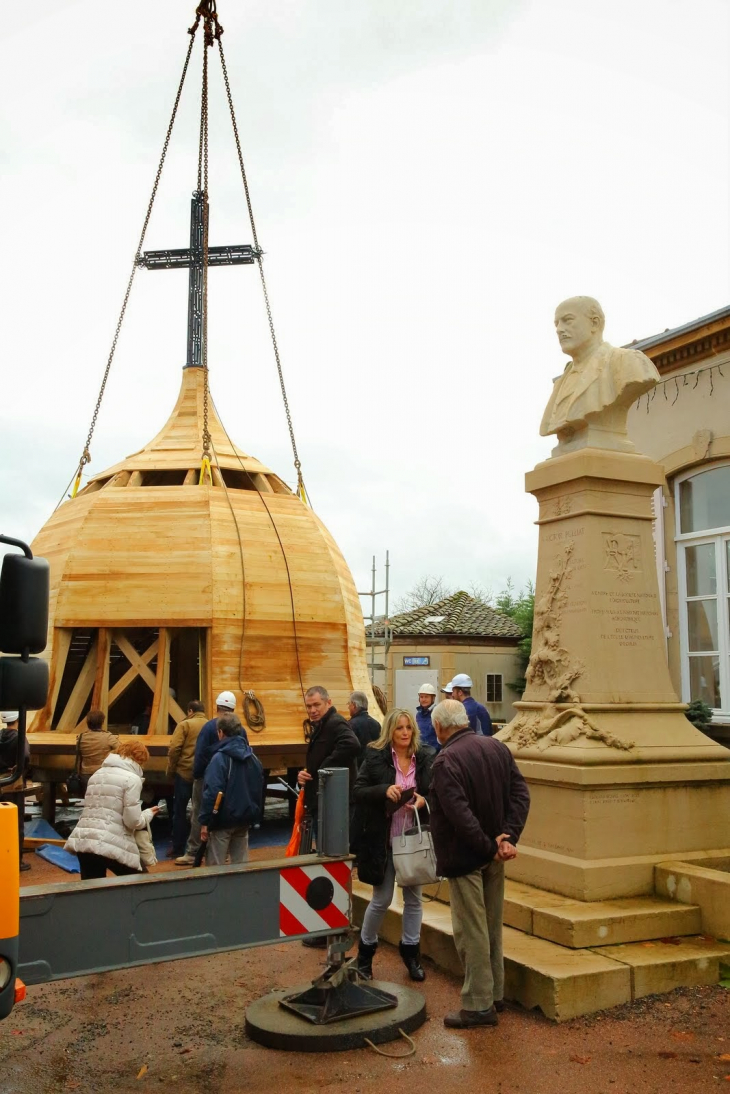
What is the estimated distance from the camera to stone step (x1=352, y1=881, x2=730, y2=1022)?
18.4ft

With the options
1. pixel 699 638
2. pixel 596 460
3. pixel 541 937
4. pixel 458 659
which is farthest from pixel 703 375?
pixel 458 659

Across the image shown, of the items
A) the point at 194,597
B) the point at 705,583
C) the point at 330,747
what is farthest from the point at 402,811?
the point at 194,597

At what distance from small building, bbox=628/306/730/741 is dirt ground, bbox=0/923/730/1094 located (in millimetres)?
6952

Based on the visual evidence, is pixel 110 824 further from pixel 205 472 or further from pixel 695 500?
pixel 205 472

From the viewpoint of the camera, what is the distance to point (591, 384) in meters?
8.14

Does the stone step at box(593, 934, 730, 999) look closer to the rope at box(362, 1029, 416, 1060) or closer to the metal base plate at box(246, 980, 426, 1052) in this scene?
the metal base plate at box(246, 980, 426, 1052)

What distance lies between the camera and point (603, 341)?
8.47m

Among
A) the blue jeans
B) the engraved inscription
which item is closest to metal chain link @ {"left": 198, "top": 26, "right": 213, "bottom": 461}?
the blue jeans

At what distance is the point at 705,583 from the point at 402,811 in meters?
7.48

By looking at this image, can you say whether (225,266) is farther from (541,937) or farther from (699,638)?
(541,937)

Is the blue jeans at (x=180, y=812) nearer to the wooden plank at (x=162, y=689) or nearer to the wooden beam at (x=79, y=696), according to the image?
the wooden plank at (x=162, y=689)

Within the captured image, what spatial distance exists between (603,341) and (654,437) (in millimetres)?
5082

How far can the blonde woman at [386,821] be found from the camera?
6.33 meters

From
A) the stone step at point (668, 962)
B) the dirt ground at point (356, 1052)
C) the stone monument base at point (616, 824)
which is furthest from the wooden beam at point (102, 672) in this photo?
the stone step at point (668, 962)
